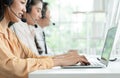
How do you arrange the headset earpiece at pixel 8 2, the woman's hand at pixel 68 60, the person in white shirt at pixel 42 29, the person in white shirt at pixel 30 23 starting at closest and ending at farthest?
the woman's hand at pixel 68 60
the headset earpiece at pixel 8 2
the person in white shirt at pixel 30 23
the person in white shirt at pixel 42 29

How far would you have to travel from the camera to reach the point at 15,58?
131 cm

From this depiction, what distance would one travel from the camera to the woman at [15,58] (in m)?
1.26

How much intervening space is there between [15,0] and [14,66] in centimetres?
47

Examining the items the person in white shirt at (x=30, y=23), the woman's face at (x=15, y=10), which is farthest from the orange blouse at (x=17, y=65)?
the person in white shirt at (x=30, y=23)

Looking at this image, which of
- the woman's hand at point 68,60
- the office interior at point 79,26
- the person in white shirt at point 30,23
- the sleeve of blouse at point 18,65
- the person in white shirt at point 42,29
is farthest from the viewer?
the office interior at point 79,26

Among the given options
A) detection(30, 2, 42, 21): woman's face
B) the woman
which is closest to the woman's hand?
the woman

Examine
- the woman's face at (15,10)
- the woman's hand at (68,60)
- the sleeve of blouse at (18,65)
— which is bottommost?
the woman's hand at (68,60)

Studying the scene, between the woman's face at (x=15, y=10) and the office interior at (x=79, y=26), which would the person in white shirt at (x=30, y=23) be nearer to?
the woman's face at (x=15, y=10)

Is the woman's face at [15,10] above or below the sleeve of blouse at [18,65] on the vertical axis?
above

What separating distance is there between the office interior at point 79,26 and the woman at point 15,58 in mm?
2591

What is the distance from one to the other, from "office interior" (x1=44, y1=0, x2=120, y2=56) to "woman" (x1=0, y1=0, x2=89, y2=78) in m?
2.59

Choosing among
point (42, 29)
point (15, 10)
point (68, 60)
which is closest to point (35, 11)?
point (42, 29)

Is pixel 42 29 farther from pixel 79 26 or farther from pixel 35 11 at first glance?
pixel 79 26

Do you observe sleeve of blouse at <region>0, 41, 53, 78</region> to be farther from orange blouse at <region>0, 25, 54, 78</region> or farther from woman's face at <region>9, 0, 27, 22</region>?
woman's face at <region>9, 0, 27, 22</region>
